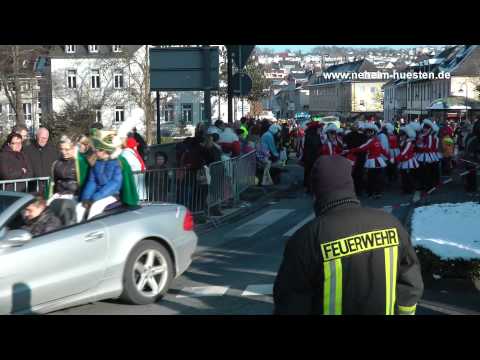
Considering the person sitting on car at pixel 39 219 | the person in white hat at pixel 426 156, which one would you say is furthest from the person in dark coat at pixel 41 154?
the person in white hat at pixel 426 156

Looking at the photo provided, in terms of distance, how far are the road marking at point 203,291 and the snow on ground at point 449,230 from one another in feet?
7.41

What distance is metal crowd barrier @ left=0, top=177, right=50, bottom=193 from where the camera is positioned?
1068 centimetres

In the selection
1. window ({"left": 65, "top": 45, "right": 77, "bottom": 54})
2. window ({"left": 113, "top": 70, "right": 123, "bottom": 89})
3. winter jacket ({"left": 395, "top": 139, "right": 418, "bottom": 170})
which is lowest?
winter jacket ({"left": 395, "top": 139, "right": 418, "bottom": 170})

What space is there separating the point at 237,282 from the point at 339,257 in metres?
5.66

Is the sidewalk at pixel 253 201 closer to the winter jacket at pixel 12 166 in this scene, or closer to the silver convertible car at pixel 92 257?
the winter jacket at pixel 12 166

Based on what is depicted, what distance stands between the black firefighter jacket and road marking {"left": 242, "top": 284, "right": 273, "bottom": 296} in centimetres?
477

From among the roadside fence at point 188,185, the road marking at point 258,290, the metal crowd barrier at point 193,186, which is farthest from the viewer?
the metal crowd barrier at point 193,186

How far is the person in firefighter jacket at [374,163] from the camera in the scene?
16.5m

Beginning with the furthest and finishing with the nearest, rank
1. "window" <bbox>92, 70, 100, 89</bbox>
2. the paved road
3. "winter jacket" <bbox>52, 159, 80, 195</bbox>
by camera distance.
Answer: "window" <bbox>92, 70, 100, 89</bbox> < "winter jacket" <bbox>52, 159, 80, 195</bbox> < the paved road

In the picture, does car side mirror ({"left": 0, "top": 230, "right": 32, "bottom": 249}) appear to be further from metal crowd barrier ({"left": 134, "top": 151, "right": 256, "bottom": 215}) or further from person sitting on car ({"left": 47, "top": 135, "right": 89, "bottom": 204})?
metal crowd barrier ({"left": 134, "top": 151, "right": 256, "bottom": 215})

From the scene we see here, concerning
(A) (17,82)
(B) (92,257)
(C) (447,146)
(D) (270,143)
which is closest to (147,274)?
(B) (92,257)

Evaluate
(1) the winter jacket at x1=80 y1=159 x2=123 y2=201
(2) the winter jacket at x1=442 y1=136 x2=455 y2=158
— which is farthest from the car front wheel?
(2) the winter jacket at x1=442 y1=136 x2=455 y2=158

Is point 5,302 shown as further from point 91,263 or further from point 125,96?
point 125,96

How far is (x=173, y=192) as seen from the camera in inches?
500
